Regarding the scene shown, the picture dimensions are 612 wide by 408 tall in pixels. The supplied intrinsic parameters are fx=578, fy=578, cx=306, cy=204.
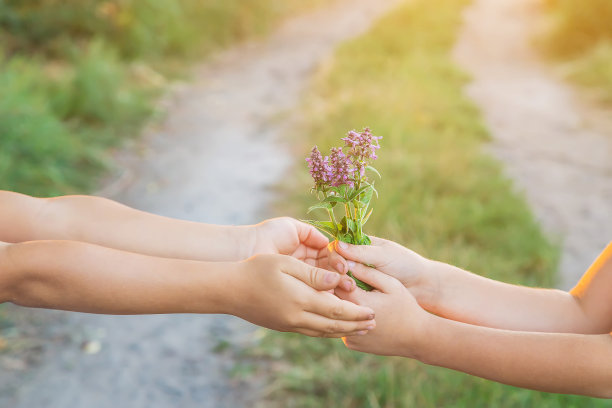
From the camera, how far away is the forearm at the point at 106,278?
117cm

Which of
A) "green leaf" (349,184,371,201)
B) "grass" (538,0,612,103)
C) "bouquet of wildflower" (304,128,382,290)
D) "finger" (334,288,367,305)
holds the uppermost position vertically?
"grass" (538,0,612,103)

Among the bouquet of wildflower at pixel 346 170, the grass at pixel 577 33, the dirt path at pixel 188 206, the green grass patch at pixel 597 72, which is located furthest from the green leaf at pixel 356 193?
the grass at pixel 577 33

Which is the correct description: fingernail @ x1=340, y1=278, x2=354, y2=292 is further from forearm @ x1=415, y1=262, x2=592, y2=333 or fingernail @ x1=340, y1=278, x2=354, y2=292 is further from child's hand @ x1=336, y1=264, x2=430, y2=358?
forearm @ x1=415, y1=262, x2=592, y2=333

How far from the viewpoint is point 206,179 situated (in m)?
4.29

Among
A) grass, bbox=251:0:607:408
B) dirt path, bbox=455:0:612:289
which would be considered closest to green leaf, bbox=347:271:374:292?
grass, bbox=251:0:607:408

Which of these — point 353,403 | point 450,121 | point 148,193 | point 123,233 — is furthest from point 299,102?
point 123,233

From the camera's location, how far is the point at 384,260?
4.29 feet

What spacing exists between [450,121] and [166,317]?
9.85 feet

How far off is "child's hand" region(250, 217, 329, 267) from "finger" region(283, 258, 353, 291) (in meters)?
0.25

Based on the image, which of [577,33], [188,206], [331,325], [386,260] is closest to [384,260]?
[386,260]

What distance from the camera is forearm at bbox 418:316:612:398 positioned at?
3.98ft

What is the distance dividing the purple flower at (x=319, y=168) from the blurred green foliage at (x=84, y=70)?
A: 2.76 m

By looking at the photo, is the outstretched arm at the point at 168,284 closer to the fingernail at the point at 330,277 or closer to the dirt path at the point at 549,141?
the fingernail at the point at 330,277

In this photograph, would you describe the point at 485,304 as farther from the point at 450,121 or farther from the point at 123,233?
the point at 450,121
